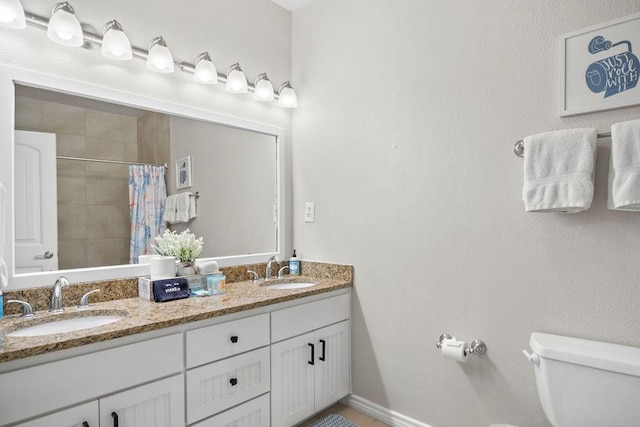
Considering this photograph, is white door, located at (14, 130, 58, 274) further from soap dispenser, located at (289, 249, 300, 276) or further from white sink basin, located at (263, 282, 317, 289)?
soap dispenser, located at (289, 249, 300, 276)

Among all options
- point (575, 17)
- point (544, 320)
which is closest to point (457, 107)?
point (575, 17)

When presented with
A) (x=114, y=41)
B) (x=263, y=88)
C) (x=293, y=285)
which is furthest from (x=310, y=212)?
(x=114, y=41)

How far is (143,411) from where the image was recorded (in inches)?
50.8

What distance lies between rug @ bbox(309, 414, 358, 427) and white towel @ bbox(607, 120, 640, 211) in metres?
1.66

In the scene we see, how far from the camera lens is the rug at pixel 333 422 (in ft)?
6.55

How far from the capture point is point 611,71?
136 centimetres

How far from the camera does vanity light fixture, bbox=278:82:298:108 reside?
92.7 inches

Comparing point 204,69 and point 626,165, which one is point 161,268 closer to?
point 204,69

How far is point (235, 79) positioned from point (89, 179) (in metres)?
0.95

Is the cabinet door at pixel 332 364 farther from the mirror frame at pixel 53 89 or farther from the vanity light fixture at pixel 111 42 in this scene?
the vanity light fixture at pixel 111 42

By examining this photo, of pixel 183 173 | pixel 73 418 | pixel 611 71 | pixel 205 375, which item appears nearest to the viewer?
pixel 73 418

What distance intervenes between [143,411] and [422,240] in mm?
1425

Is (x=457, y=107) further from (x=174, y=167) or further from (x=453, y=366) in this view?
(x=174, y=167)

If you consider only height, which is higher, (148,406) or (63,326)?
(63,326)
